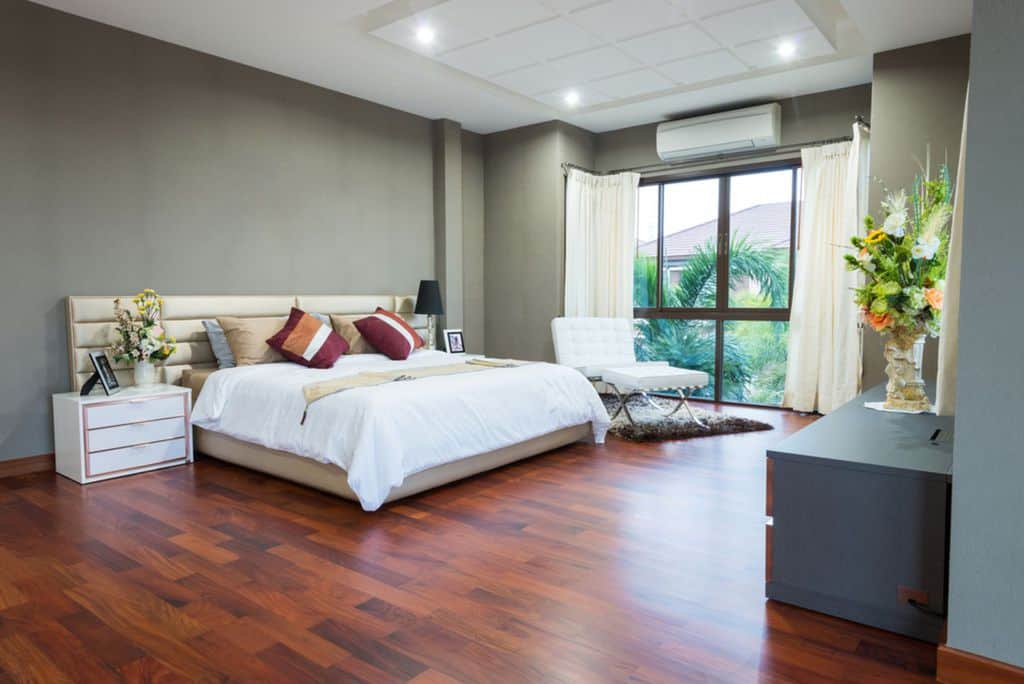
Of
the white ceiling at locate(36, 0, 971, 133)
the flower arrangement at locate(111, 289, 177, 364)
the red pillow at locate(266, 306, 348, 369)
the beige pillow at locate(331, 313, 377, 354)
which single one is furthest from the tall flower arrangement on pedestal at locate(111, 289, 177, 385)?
the white ceiling at locate(36, 0, 971, 133)

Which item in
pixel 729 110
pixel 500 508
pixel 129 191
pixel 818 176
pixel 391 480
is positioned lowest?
pixel 500 508

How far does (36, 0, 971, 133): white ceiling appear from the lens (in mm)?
3783

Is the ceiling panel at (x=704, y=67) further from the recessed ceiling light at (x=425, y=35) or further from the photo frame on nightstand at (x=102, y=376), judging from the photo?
the photo frame on nightstand at (x=102, y=376)

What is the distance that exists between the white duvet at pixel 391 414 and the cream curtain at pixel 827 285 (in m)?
2.13

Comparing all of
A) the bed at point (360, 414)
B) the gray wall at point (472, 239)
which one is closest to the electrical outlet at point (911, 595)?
the bed at point (360, 414)

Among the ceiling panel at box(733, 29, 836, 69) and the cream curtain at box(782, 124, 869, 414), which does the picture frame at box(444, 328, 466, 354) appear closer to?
Result: the cream curtain at box(782, 124, 869, 414)

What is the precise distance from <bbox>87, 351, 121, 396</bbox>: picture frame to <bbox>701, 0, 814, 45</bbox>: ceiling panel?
13.9 feet

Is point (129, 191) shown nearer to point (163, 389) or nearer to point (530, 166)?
point (163, 389)

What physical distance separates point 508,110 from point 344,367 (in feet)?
9.80

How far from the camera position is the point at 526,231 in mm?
6453

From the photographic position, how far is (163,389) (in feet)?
12.8

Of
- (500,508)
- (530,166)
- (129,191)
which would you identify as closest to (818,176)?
(530,166)

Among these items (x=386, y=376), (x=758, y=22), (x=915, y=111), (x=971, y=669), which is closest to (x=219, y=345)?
(x=386, y=376)

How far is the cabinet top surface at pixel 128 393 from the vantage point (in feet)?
11.8
